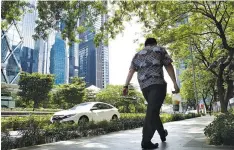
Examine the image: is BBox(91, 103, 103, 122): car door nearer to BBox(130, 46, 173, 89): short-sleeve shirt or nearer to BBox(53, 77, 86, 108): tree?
BBox(130, 46, 173, 89): short-sleeve shirt

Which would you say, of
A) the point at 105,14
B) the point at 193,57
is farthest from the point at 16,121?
the point at 193,57

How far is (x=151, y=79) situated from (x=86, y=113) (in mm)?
7921

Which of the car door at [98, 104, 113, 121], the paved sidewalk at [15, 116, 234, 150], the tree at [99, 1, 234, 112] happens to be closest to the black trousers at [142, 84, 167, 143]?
the paved sidewalk at [15, 116, 234, 150]

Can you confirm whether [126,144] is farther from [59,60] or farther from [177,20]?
[59,60]

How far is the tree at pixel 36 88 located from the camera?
3900 centimetres

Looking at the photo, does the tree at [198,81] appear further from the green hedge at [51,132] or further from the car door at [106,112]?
the green hedge at [51,132]

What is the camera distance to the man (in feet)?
14.3

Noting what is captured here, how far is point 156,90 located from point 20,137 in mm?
3371

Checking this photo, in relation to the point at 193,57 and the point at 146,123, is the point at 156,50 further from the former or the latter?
the point at 193,57

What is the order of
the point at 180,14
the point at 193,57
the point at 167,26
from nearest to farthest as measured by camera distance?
the point at 180,14, the point at 167,26, the point at 193,57

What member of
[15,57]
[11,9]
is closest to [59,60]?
[15,57]

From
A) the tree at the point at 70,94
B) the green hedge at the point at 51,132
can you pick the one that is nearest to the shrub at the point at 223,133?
the green hedge at the point at 51,132

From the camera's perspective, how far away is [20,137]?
20.3 ft

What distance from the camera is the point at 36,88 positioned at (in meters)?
39.1
